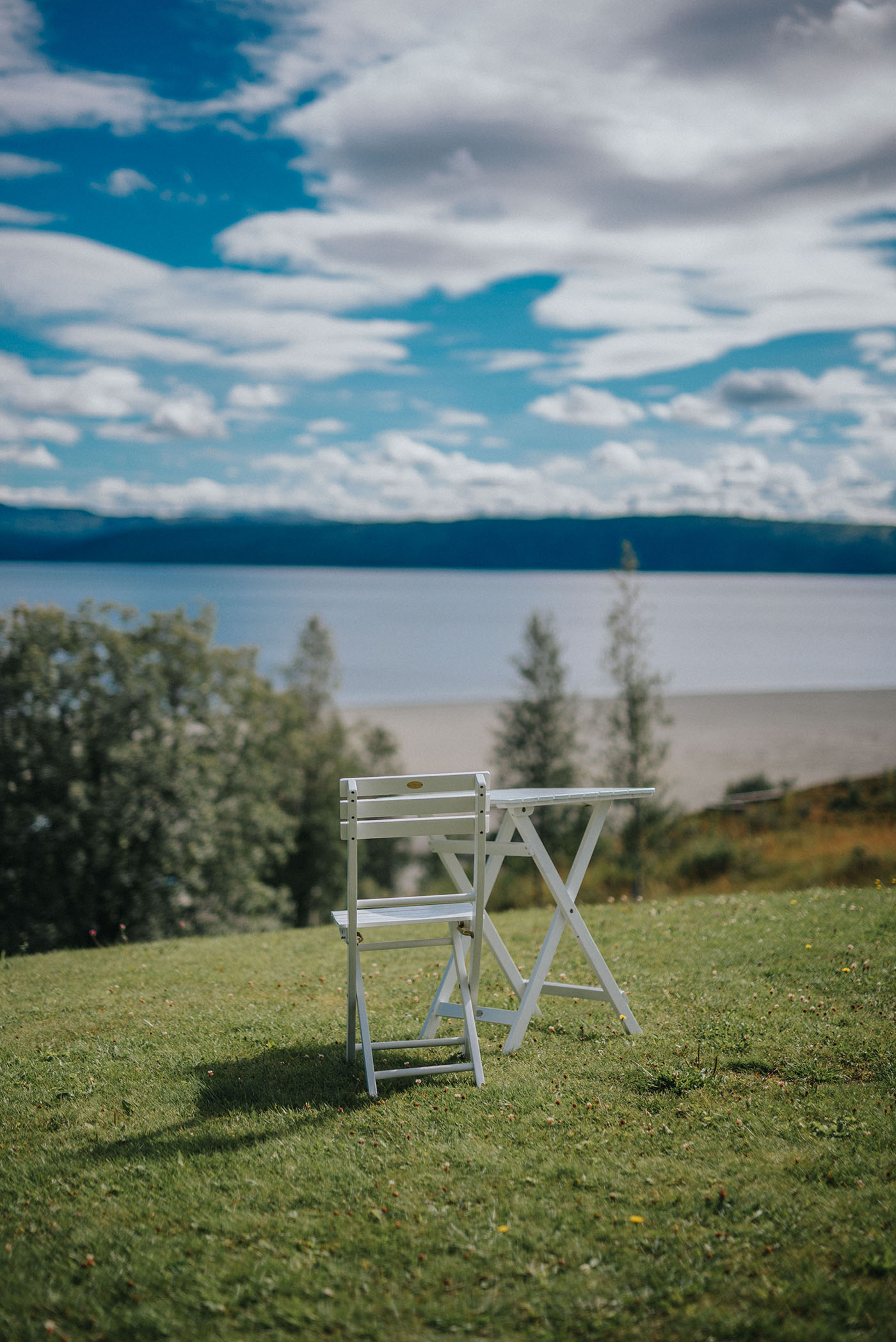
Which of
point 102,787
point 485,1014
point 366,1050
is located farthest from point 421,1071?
point 102,787

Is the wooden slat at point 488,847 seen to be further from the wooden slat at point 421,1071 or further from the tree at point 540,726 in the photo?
the tree at point 540,726

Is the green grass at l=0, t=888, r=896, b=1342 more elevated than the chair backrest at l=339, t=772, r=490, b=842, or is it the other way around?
the chair backrest at l=339, t=772, r=490, b=842

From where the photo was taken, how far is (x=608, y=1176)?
4188 millimetres

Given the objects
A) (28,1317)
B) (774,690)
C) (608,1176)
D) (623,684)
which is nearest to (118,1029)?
(28,1317)

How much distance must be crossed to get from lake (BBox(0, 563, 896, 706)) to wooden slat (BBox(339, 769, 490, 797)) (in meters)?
18.2

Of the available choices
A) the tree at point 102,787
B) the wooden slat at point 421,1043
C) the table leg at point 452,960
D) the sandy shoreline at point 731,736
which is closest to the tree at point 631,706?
the sandy shoreline at point 731,736

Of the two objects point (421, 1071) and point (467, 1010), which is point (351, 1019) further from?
point (467, 1010)

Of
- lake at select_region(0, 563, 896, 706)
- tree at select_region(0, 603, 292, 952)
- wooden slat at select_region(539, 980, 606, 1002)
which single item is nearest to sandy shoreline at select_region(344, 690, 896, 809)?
lake at select_region(0, 563, 896, 706)

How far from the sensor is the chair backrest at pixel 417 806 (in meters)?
5.11

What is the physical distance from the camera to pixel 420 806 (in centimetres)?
521

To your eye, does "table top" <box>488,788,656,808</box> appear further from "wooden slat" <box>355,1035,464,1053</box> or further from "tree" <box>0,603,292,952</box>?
"tree" <box>0,603,292,952</box>

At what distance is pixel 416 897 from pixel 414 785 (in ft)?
1.96

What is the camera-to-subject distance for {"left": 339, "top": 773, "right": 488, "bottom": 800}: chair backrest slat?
204 inches

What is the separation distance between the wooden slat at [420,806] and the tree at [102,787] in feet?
58.7
